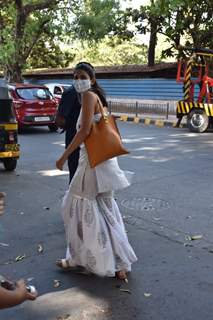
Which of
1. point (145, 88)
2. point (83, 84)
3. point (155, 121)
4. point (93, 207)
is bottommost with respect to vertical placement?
point (155, 121)

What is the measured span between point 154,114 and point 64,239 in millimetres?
18224

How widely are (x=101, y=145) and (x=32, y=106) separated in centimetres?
1226

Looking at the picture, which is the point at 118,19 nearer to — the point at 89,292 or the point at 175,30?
the point at 175,30

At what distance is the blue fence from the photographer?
24609mm

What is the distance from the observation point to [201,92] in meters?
16.3

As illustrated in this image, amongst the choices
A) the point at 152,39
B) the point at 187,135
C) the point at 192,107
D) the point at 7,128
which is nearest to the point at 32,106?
the point at 187,135

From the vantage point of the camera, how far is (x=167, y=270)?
4328 mm

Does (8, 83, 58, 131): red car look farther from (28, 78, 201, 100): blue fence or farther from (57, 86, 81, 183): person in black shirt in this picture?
(57, 86, 81, 183): person in black shirt

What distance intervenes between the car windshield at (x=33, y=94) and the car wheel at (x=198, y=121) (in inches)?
186

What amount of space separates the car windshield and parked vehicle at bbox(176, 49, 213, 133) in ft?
14.9

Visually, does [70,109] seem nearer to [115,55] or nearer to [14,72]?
[14,72]

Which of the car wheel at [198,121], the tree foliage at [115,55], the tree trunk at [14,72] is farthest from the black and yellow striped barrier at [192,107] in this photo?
the tree foliage at [115,55]

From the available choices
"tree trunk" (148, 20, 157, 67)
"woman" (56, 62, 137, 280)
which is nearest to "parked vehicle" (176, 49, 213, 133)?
"tree trunk" (148, 20, 157, 67)

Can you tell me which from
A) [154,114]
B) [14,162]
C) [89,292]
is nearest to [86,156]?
[89,292]
